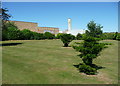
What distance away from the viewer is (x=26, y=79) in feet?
26.9

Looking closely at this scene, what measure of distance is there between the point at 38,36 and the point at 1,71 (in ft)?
151

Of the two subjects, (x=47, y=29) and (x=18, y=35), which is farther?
(x=47, y=29)

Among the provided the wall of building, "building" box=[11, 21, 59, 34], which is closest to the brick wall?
"building" box=[11, 21, 59, 34]

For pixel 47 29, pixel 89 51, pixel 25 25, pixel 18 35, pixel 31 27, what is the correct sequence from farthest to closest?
pixel 47 29, pixel 31 27, pixel 25 25, pixel 18 35, pixel 89 51

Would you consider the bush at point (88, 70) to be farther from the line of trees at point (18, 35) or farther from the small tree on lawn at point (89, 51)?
the line of trees at point (18, 35)

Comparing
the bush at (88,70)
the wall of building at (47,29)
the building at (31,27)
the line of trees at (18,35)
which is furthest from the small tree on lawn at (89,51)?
the wall of building at (47,29)

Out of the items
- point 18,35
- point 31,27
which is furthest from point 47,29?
point 18,35

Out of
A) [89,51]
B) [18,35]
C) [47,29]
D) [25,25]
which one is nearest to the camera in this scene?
[89,51]

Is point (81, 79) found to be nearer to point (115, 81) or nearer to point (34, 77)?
point (115, 81)

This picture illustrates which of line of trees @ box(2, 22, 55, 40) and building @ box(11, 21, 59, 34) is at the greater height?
building @ box(11, 21, 59, 34)

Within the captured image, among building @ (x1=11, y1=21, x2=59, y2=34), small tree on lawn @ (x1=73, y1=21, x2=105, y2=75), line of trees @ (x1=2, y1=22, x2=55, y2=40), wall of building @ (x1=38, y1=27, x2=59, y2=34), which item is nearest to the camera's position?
small tree on lawn @ (x1=73, y1=21, x2=105, y2=75)

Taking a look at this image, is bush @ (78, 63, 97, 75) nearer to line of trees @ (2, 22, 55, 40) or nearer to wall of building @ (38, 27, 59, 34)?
line of trees @ (2, 22, 55, 40)

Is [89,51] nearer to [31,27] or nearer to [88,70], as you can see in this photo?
[88,70]

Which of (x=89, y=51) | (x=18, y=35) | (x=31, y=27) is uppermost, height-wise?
(x=31, y=27)
